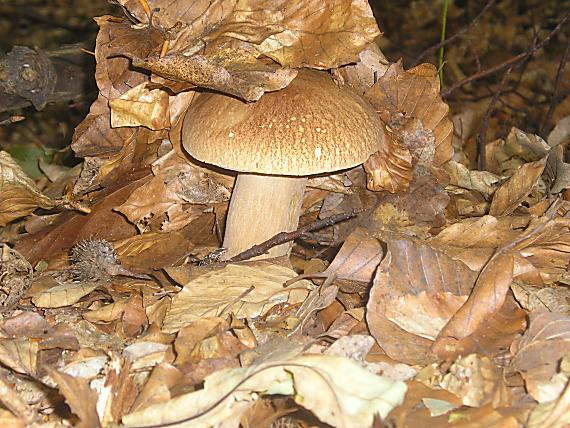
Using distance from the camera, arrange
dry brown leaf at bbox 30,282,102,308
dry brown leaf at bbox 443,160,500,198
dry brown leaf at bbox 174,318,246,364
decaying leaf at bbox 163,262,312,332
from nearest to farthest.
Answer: dry brown leaf at bbox 174,318,246,364 < decaying leaf at bbox 163,262,312,332 < dry brown leaf at bbox 30,282,102,308 < dry brown leaf at bbox 443,160,500,198

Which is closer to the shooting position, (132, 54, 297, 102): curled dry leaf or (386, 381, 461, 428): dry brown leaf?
(386, 381, 461, 428): dry brown leaf

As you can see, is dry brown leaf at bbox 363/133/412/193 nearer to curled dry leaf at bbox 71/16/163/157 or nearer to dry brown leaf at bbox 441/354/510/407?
curled dry leaf at bbox 71/16/163/157

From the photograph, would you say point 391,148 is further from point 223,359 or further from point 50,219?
point 50,219

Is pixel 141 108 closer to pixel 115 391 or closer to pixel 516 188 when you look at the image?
pixel 115 391

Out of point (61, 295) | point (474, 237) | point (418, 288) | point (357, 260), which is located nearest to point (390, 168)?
point (474, 237)

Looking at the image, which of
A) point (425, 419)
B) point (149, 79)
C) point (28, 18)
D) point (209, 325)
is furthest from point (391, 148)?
point (28, 18)

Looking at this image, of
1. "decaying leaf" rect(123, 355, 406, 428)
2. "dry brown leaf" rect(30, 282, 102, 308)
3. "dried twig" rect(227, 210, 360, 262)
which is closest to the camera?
"decaying leaf" rect(123, 355, 406, 428)

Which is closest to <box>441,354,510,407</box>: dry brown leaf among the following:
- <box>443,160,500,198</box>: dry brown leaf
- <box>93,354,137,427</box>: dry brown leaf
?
<box>93,354,137,427</box>: dry brown leaf
